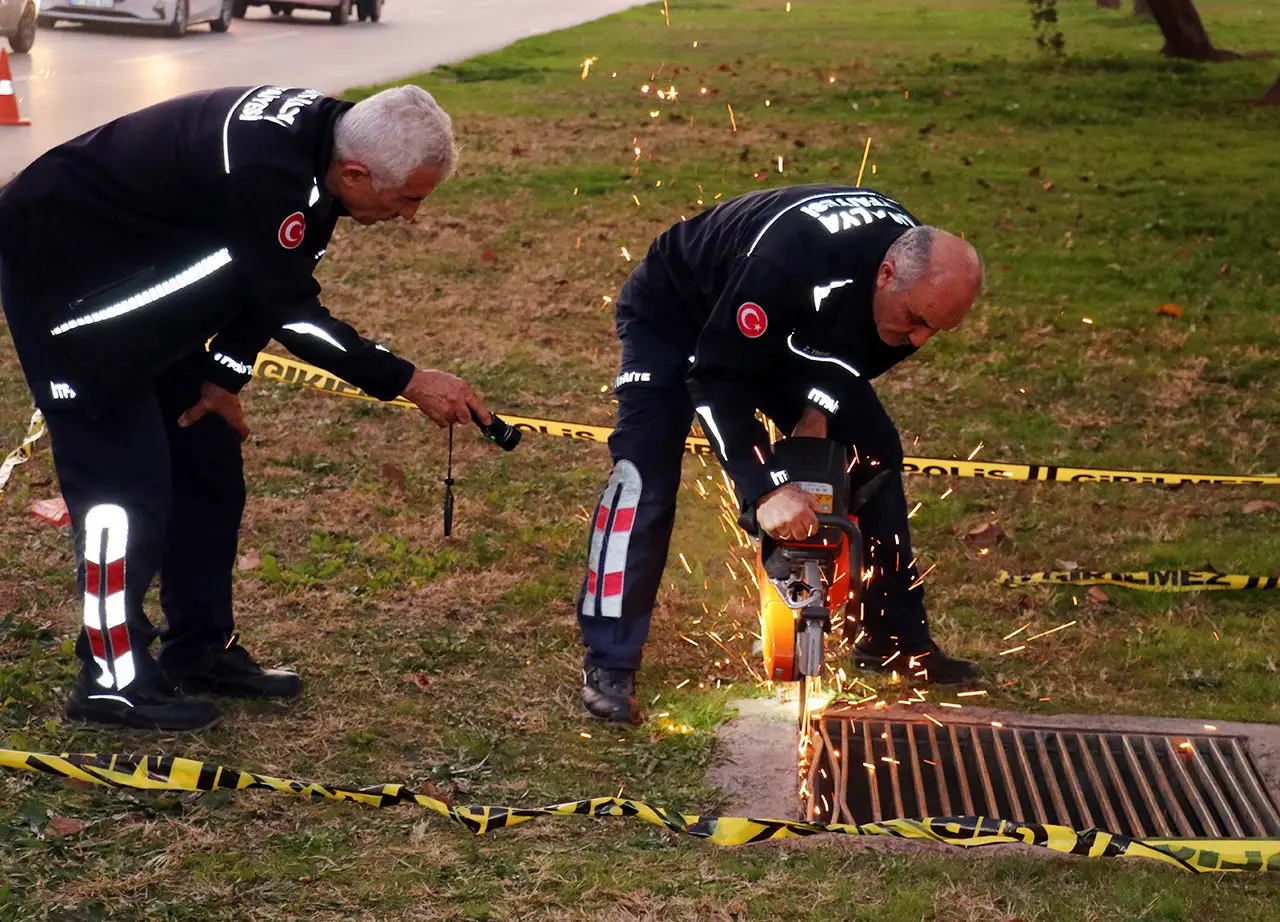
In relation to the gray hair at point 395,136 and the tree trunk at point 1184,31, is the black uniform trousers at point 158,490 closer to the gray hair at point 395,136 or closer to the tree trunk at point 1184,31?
the gray hair at point 395,136

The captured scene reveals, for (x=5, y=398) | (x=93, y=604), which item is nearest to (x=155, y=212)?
(x=93, y=604)

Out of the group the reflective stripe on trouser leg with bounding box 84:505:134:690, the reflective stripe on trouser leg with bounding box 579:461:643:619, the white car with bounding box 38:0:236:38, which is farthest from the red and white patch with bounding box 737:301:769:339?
the white car with bounding box 38:0:236:38

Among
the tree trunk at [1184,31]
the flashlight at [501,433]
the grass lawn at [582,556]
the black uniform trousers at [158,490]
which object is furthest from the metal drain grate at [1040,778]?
the tree trunk at [1184,31]

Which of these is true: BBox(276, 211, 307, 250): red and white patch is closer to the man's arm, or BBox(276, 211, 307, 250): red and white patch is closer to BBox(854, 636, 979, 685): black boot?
the man's arm

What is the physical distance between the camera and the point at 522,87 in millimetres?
18531

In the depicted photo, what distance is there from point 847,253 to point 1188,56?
1902 cm

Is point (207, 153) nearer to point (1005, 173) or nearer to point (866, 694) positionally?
point (866, 694)

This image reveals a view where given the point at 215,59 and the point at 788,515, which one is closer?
the point at 788,515

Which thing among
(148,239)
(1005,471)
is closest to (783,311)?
(148,239)

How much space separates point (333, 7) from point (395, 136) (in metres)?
21.8

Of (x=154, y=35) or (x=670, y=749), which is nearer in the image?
(x=670, y=749)

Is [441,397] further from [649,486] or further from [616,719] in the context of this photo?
[616,719]

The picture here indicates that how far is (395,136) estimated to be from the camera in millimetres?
4207

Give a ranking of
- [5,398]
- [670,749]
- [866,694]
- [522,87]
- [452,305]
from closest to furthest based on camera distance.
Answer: [670,749]
[866,694]
[5,398]
[452,305]
[522,87]
